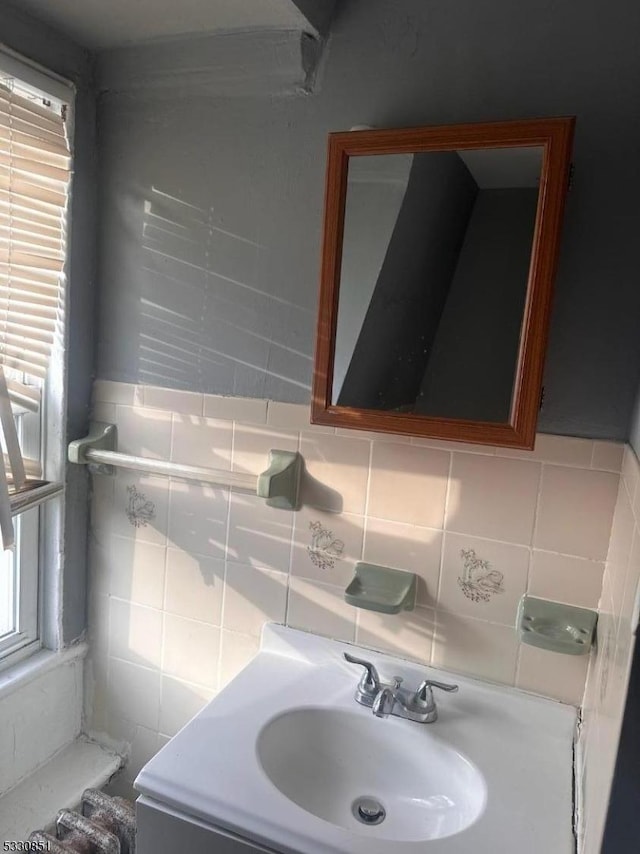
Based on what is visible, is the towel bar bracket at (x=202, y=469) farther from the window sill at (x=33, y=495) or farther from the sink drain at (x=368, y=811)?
the sink drain at (x=368, y=811)

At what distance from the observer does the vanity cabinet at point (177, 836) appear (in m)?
0.92

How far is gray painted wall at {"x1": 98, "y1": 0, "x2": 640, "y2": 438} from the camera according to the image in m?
1.04

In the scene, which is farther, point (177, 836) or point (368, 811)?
point (368, 811)

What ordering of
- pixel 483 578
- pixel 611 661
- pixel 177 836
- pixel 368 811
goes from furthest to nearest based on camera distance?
pixel 483 578 → pixel 368 811 → pixel 177 836 → pixel 611 661

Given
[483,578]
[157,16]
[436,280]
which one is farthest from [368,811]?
[157,16]

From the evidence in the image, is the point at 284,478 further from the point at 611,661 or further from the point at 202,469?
the point at 611,661

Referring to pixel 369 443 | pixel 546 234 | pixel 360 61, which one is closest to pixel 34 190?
pixel 360 61

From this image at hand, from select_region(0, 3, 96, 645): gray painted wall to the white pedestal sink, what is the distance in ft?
1.71

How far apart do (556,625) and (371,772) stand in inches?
16.7

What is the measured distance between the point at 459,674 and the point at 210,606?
0.56 metres

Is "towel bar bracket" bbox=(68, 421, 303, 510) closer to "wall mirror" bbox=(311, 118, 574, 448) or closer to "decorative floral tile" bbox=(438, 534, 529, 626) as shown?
"wall mirror" bbox=(311, 118, 574, 448)

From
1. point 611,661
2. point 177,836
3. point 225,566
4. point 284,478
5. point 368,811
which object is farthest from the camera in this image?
point 225,566

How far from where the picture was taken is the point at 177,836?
95cm

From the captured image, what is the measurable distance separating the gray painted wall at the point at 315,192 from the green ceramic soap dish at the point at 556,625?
0.31 metres
